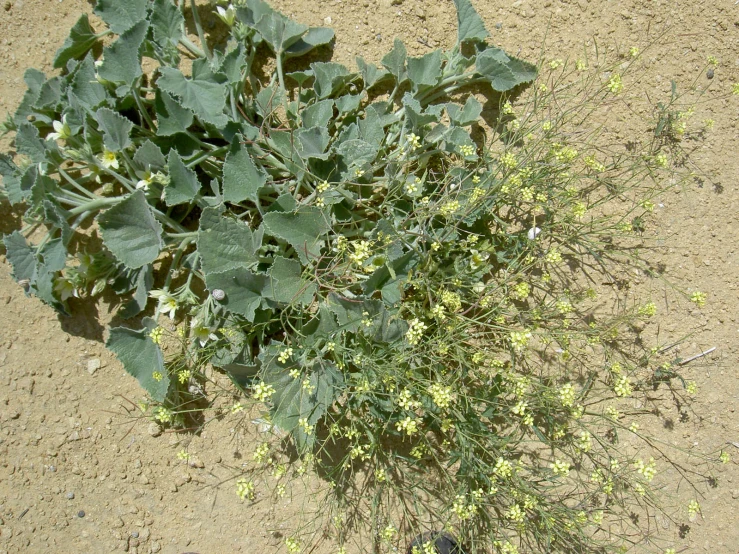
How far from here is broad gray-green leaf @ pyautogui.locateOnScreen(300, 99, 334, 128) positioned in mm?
2533

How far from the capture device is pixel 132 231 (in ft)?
7.82

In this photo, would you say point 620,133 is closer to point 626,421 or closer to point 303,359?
point 626,421

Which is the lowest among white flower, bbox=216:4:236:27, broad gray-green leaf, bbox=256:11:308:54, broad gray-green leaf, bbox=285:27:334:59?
broad gray-green leaf, bbox=285:27:334:59

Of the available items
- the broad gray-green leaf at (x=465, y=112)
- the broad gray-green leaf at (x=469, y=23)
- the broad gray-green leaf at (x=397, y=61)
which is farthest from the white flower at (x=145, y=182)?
the broad gray-green leaf at (x=469, y=23)

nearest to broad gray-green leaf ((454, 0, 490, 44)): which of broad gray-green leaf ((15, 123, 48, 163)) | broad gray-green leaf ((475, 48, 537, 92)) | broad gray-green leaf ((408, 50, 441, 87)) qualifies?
broad gray-green leaf ((475, 48, 537, 92))

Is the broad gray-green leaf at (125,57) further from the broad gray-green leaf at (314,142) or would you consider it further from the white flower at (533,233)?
the white flower at (533,233)

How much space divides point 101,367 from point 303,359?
126 cm

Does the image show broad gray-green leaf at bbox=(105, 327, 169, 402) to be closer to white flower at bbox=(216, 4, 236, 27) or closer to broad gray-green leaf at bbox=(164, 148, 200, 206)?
broad gray-green leaf at bbox=(164, 148, 200, 206)

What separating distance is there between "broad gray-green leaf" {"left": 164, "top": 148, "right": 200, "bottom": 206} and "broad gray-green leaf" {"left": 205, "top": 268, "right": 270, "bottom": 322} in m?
0.40

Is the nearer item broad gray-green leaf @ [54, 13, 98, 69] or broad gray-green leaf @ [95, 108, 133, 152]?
broad gray-green leaf @ [95, 108, 133, 152]

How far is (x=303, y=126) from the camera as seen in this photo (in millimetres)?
2557

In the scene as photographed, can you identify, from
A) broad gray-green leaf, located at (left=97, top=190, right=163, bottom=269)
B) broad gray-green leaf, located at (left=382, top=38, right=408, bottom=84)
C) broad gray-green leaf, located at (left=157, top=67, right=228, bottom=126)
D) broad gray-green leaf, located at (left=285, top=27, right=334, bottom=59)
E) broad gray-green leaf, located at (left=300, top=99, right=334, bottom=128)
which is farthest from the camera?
broad gray-green leaf, located at (left=285, top=27, right=334, bottom=59)

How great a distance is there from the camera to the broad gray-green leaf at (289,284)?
2352 mm

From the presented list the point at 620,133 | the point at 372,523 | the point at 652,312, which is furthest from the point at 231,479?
the point at 620,133
